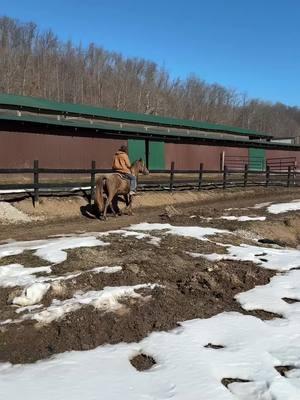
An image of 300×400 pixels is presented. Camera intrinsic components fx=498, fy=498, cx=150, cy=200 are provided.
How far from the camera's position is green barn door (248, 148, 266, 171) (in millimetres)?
43188

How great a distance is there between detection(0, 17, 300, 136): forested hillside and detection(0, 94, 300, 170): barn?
40997mm

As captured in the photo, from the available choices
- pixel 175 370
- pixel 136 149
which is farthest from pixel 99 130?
pixel 175 370

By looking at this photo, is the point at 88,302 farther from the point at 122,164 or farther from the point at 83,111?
the point at 83,111

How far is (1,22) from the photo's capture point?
307ft

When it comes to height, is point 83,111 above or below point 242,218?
above

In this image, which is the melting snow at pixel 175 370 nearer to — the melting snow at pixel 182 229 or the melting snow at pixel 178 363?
the melting snow at pixel 178 363

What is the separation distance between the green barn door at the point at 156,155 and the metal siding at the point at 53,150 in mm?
3538

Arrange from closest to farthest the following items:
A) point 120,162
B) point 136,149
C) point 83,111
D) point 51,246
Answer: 1. point 51,246
2. point 120,162
3. point 136,149
4. point 83,111

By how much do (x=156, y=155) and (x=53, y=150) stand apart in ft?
29.4

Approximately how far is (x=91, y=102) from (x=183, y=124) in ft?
165

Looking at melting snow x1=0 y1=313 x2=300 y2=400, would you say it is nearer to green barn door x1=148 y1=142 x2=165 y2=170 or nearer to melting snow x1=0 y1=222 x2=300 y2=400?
melting snow x1=0 y1=222 x2=300 y2=400

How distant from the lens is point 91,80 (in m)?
98.0

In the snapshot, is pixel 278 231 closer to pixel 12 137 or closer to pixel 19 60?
pixel 12 137

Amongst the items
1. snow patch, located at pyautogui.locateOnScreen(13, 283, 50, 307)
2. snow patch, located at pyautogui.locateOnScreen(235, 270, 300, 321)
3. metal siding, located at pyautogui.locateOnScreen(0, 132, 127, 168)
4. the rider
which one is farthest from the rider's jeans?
metal siding, located at pyautogui.locateOnScreen(0, 132, 127, 168)
